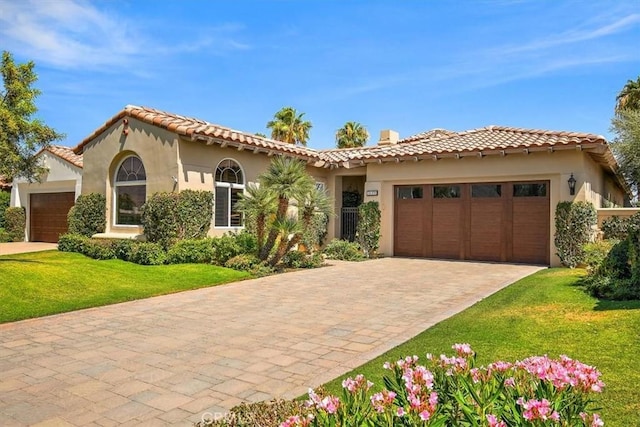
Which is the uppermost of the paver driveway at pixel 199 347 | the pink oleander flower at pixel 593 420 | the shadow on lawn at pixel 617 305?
the pink oleander flower at pixel 593 420

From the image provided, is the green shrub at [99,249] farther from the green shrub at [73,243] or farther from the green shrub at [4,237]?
the green shrub at [4,237]

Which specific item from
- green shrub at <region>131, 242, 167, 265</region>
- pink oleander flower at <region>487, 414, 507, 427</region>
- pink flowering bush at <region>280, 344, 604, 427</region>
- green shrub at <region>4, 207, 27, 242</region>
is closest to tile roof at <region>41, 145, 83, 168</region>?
green shrub at <region>4, 207, 27, 242</region>

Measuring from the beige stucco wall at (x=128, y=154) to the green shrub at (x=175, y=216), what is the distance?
26.5 inches

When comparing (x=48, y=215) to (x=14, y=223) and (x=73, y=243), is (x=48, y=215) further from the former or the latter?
(x=73, y=243)

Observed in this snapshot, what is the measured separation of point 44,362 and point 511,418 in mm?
5597

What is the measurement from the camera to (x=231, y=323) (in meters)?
7.75

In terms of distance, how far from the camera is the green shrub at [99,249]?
1529 centimetres

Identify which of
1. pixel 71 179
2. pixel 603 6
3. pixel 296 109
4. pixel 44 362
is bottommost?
pixel 44 362

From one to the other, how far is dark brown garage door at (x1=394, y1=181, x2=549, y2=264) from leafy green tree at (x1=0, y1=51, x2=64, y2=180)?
13.0 m

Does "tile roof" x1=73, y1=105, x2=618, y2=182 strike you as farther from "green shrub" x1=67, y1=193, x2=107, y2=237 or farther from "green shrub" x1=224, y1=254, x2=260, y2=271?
"green shrub" x1=224, y1=254, x2=260, y2=271

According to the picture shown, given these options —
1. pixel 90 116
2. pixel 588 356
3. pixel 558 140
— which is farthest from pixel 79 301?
pixel 558 140

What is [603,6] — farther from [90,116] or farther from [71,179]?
[71,179]

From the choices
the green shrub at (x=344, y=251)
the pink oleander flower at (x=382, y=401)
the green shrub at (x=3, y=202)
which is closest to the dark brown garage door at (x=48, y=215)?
the green shrub at (x=3, y=202)

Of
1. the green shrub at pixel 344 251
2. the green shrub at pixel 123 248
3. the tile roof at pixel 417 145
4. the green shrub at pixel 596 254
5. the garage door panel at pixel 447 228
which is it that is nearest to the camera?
the green shrub at pixel 596 254
